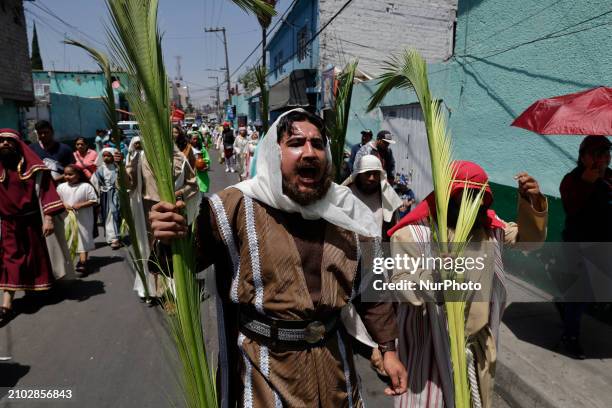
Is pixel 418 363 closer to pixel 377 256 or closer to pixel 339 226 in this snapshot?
pixel 377 256

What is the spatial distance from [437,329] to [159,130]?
165 centimetres

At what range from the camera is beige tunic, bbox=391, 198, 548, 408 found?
217cm

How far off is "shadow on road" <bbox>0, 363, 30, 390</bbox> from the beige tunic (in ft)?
9.38

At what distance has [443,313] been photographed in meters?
2.18

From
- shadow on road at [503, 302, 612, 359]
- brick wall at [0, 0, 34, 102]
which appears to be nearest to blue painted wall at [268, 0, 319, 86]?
brick wall at [0, 0, 34, 102]

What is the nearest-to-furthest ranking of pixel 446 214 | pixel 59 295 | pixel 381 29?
pixel 446 214 → pixel 59 295 → pixel 381 29

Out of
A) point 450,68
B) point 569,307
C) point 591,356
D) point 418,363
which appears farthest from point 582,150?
point 450,68

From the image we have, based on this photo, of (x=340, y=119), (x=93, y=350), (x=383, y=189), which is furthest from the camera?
(x=383, y=189)

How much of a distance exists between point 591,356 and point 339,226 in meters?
3.03

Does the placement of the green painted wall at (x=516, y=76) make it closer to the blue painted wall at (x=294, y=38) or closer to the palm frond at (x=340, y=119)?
the palm frond at (x=340, y=119)

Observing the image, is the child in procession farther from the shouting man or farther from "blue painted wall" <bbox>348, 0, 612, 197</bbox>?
"blue painted wall" <bbox>348, 0, 612, 197</bbox>

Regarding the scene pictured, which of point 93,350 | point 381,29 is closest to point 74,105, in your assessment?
point 381,29

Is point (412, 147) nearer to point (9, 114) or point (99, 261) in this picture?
point (99, 261)

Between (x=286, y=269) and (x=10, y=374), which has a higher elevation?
(x=286, y=269)
